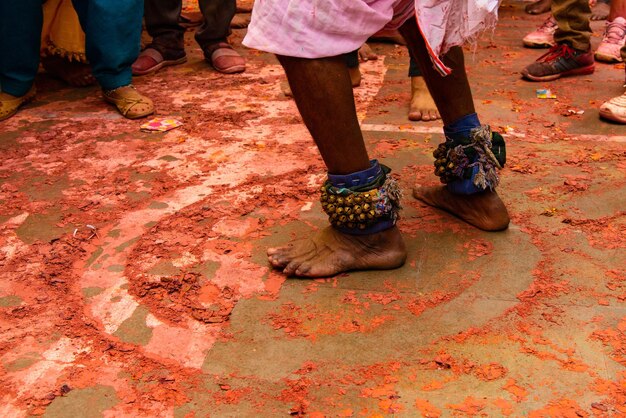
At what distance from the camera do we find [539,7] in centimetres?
571

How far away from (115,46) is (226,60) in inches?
32.9

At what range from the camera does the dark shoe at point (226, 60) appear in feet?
14.5

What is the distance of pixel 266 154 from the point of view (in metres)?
3.18

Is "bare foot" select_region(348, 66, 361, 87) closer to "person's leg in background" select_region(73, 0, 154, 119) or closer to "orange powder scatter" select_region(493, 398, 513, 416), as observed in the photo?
"person's leg in background" select_region(73, 0, 154, 119)

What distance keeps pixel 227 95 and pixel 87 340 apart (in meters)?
2.31

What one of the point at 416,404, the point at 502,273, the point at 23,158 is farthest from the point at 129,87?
the point at 416,404

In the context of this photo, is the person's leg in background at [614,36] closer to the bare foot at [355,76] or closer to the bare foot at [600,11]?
the bare foot at [600,11]

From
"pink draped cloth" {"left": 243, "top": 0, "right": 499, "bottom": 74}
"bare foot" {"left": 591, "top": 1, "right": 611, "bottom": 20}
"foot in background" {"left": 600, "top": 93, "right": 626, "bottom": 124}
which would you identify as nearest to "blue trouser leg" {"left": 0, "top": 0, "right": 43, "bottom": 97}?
"pink draped cloth" {"left": 243, "top": 0, "right": 499, "bottom": 74}

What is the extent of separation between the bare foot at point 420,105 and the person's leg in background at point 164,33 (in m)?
1.75

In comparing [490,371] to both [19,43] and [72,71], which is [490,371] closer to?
[19,43]

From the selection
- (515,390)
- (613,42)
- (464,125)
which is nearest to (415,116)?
(464,125)

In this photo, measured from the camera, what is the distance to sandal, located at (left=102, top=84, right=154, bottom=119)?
12.2 ft

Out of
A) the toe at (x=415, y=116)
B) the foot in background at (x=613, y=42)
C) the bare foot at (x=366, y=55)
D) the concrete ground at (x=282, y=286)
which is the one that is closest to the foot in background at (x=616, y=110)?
the concrete ground at (x=282, y=286)

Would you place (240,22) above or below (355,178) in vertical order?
below
